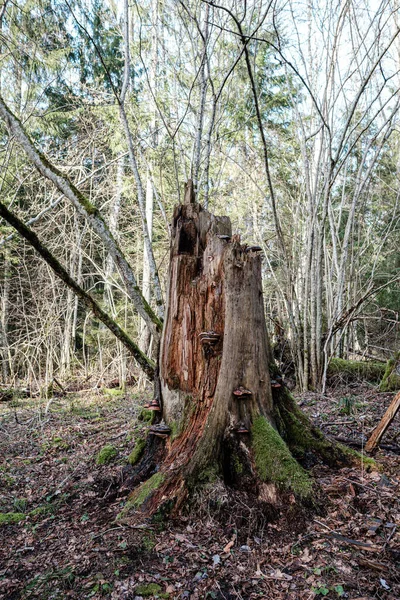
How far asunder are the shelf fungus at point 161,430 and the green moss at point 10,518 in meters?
1.31

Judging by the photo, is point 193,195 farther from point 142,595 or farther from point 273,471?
point 142,595

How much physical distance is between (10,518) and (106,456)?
112 centimetres

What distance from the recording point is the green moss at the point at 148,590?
81.1 inches

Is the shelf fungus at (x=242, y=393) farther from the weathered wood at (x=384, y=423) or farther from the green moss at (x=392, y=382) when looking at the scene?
the green moss at (x=392, y=382)

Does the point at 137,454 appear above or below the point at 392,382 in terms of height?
below

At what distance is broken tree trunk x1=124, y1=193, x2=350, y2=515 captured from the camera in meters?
2.74

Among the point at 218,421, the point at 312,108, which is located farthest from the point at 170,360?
the point at 312,108

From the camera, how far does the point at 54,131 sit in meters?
11.9

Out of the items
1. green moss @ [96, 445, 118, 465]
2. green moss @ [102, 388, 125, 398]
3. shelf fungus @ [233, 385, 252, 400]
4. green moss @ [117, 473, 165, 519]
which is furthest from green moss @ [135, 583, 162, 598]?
green moss @ [102, 388, 125, 398]

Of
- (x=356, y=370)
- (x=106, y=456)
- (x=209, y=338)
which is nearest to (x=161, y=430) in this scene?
(x=209, y=338)

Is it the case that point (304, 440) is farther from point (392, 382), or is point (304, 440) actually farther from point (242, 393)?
point (392, 382)

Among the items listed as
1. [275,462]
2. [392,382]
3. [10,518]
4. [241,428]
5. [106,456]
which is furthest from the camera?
[392,382]

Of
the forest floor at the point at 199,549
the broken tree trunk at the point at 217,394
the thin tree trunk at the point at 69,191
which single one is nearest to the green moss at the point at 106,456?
the forest floor at the point at 199,549

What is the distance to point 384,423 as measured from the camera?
3.30m
